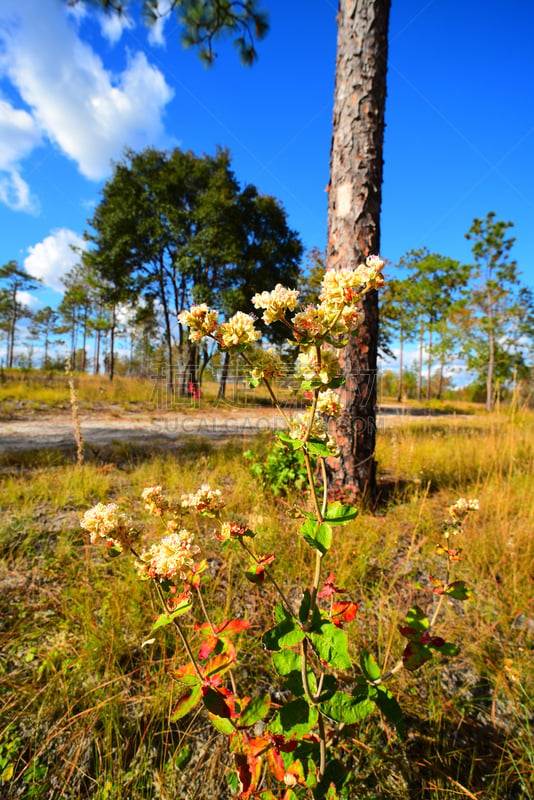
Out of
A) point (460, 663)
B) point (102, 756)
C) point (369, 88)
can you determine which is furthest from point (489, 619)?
point (369, 88)

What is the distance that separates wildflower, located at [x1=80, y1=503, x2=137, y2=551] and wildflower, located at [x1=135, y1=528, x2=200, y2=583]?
0.22 ft

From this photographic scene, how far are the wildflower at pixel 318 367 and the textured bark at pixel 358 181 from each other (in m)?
1.81

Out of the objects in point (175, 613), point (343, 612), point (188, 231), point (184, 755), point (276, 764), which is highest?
point (188, 231)

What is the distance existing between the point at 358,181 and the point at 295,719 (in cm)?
303

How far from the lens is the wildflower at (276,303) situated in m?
0.68

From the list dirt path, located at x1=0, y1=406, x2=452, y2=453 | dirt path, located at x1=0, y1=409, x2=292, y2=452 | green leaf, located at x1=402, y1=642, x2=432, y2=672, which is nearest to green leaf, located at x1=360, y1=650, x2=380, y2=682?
green leaf, located at x1=402, y1=642, x2=432, y2=672

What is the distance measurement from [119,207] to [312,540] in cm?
1534

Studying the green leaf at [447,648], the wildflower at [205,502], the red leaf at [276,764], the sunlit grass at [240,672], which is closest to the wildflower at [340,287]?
the wildflower at [205,502]

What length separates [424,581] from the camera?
181cm

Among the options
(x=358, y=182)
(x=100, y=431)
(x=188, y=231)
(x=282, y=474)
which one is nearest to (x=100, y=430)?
(x=100, y=431)

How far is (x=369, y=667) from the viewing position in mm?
787

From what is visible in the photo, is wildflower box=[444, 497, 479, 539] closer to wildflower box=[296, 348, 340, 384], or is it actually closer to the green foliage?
wildflower box=[296, 348, 340, 384]

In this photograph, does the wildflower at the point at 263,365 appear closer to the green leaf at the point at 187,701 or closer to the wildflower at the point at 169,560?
the wildflower at the point at 169,560

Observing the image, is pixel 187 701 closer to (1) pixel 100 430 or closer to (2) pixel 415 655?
(2) pixel 415 655
